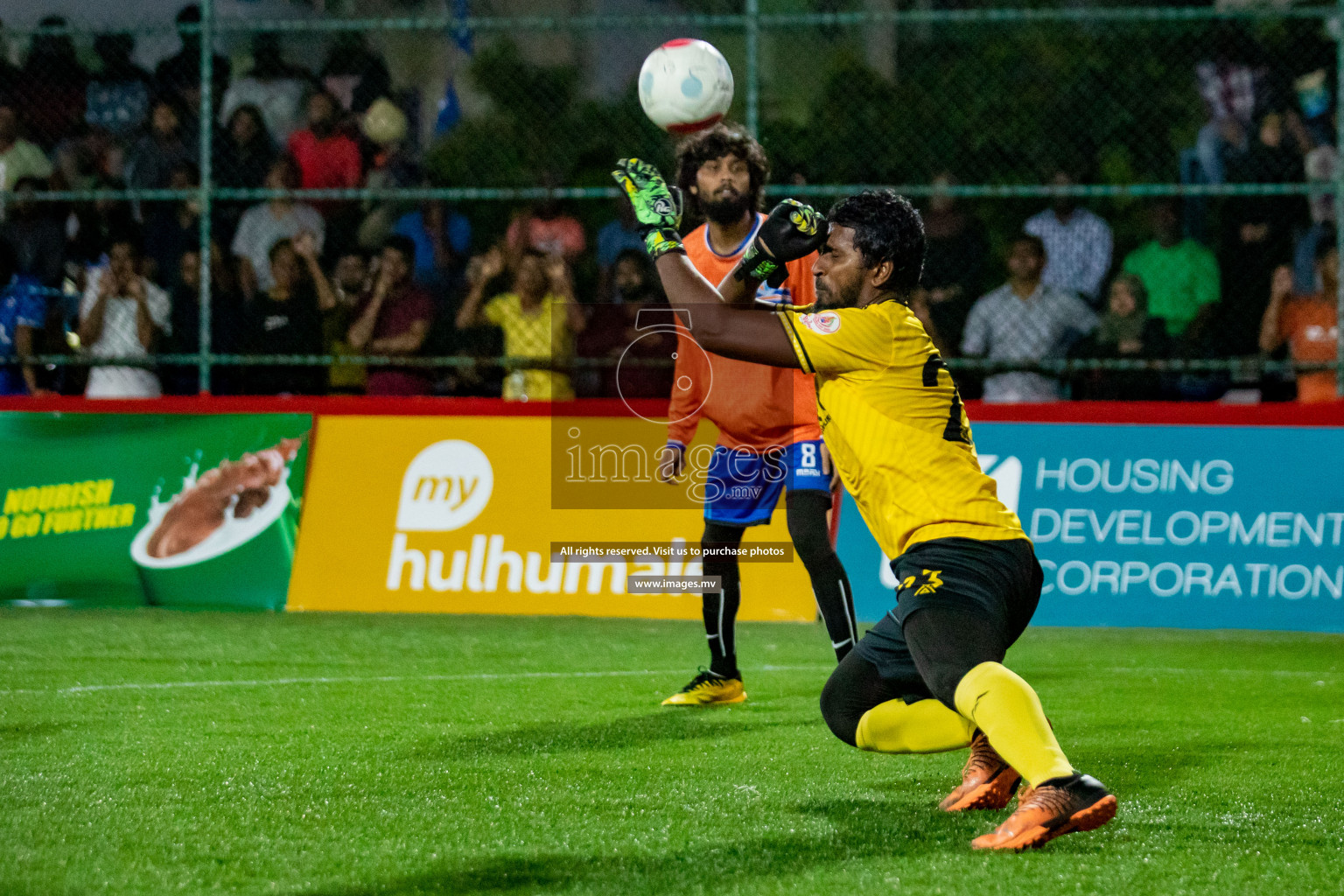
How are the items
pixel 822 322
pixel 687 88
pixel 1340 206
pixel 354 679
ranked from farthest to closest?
pixel 1340 206 → pixel 354 679 → pixel 687 88 → pixel 822 322

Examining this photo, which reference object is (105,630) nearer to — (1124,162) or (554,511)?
(554,511)

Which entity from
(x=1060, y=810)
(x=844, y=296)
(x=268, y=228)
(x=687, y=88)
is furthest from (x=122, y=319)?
(x=1060, y=810)

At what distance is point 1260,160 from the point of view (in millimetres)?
10953

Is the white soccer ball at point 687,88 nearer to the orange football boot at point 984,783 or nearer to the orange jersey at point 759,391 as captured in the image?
the orange jersey at point 759,391

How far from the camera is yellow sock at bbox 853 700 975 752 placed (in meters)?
4.61

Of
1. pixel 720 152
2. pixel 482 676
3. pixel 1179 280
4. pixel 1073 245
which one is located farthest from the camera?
pixel 1073 245

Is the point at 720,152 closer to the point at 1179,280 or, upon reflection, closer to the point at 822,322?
the point at 822,322

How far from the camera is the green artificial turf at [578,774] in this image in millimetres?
3945

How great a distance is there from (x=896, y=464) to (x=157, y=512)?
671 cm

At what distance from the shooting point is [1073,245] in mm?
10891

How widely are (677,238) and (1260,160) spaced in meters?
7.44

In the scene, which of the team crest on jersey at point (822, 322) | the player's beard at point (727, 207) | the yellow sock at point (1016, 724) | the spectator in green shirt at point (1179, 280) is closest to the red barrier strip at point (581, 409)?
the spectator in green shirt at point (1179, 280)

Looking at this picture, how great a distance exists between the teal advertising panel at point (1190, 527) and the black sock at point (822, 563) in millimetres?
2815

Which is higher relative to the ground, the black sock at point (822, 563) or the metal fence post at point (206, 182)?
the metal fence post at point (206, 182)
